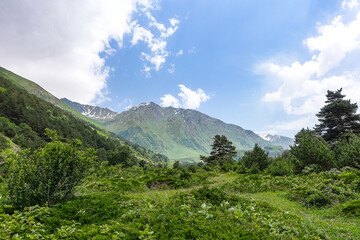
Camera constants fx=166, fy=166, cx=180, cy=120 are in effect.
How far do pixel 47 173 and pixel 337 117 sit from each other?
51137 millimetres

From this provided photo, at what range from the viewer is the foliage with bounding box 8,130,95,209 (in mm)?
7594

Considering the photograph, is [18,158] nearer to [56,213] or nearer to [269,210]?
[56,213]

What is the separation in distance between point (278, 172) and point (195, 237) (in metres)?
22.9

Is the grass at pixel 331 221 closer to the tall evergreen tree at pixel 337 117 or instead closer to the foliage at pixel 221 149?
the tall evergreen tree at pixel 337 117

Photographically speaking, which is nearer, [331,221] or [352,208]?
[331,221]

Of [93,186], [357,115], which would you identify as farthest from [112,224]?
[357,115]

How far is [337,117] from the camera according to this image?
3722cm

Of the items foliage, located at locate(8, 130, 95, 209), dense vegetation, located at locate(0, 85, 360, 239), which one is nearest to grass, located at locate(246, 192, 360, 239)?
dense vegetation, located at locate(0, 85, 360, 239)

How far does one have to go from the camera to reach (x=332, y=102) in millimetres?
39188

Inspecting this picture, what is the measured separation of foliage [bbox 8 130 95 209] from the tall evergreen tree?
158 ft

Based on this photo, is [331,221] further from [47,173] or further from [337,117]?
[337,117]

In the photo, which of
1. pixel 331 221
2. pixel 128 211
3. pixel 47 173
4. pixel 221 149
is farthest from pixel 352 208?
pixel 221 149

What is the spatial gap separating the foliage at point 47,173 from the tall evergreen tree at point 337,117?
4821 centimetres

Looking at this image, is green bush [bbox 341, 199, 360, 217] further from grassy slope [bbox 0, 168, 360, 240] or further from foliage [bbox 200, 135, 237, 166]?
foliage [bbox 200, 135, 237, 166]
